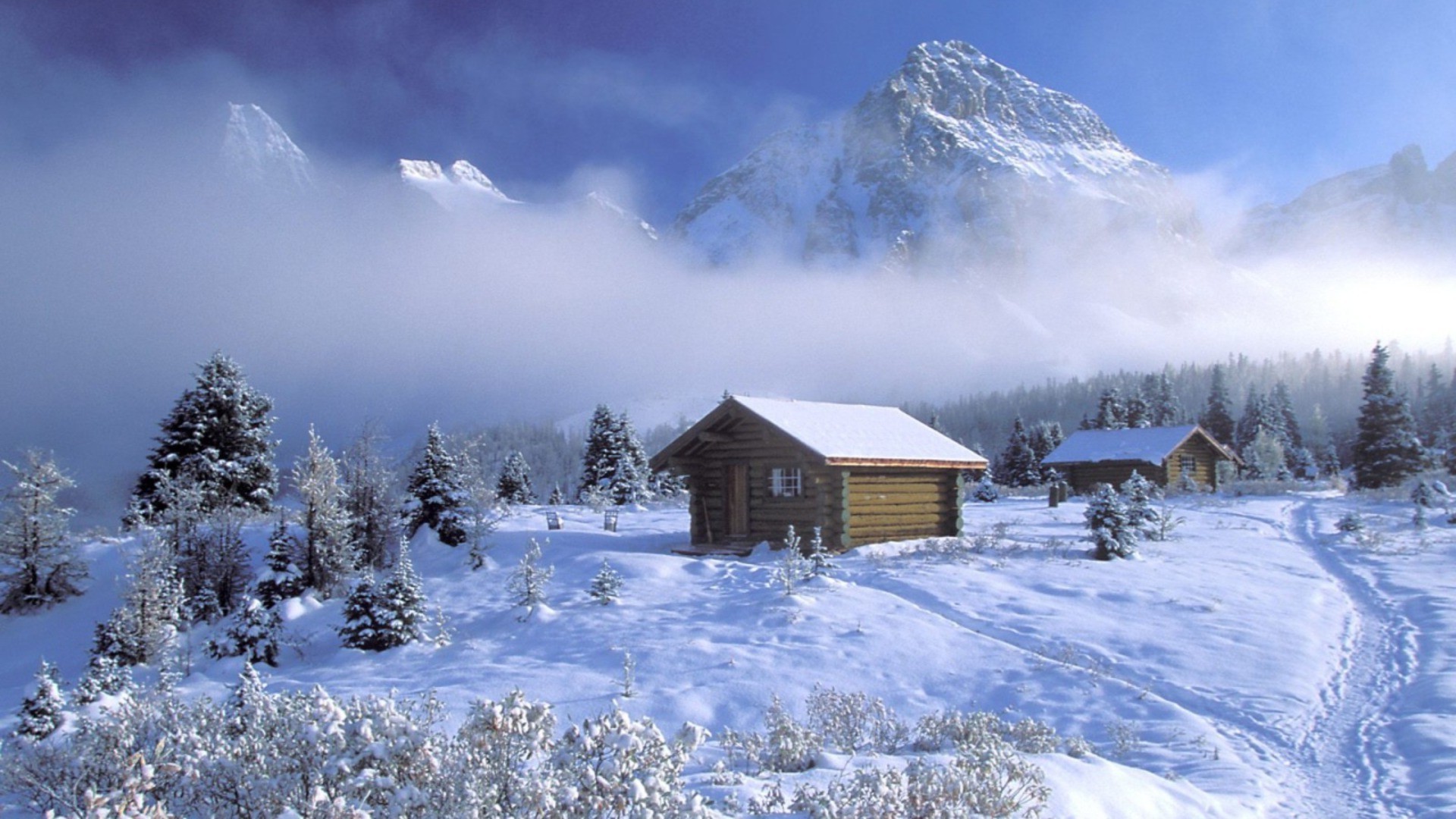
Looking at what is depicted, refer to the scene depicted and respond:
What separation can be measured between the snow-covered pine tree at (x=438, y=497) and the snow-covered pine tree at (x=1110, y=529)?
16.8 m

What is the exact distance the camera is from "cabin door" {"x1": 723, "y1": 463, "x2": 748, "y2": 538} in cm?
2272

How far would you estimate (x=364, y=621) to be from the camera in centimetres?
1415

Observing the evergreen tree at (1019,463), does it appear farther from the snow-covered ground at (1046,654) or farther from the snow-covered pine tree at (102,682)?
the snow-covered pine tree at (102,682)

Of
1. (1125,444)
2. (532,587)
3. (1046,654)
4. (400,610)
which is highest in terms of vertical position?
(1125,444)

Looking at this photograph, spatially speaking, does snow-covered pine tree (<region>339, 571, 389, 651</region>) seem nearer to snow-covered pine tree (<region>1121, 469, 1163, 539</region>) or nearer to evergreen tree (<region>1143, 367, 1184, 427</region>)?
snow-covered pine tree (<region>1121, 469, 1163, 539</region>)

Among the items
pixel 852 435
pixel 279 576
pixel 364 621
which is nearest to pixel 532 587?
pixel 364 621

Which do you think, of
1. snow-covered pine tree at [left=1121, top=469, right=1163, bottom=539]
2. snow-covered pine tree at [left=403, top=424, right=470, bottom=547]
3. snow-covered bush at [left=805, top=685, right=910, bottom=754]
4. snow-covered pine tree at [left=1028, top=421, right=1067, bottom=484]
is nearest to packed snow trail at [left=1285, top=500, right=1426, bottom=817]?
snow-covered bush at [left=805, top=685, right=910, bottom=754]

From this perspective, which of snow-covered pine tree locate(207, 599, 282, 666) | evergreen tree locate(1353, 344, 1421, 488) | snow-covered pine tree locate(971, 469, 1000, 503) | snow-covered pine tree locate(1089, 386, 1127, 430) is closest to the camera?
snow-covered pine tree locate(207, 599, 282, 666)

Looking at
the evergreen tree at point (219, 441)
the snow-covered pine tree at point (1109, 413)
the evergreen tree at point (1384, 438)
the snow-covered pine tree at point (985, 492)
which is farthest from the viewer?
the snow-covered pine tree at point (1109, 413)

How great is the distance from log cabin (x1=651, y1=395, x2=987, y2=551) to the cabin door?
0.09ft

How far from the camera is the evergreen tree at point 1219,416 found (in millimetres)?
70562

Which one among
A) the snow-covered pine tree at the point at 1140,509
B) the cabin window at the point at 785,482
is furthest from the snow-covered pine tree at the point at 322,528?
the snow-covered pine tree at the point at 1140,509

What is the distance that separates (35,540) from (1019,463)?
63.4m

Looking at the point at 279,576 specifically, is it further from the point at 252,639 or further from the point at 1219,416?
the point at 1219,416
